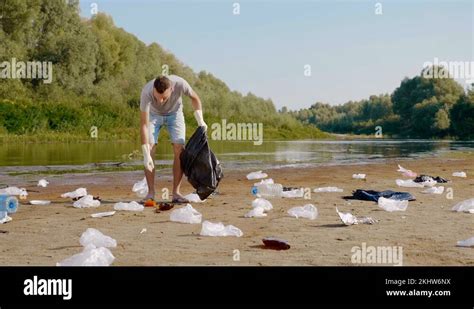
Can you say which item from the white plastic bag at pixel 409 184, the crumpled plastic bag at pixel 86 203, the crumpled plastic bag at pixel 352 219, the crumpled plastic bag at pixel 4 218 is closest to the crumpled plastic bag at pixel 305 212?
the crumpled plastic bag at pixel 352 219

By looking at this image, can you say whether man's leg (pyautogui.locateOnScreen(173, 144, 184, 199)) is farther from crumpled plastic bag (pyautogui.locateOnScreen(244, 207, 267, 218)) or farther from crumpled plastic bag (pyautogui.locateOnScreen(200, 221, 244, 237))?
crumpled plastic bag (pyautogui.locateOnScreen(200, 221, 244, 237))

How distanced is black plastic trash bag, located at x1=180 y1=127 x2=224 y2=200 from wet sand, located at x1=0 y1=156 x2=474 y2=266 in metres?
0.27

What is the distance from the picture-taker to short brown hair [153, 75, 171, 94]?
8.47 metres

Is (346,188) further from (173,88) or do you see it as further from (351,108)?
(351,108)

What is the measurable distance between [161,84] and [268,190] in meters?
2.83

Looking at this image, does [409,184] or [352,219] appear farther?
[409,184]

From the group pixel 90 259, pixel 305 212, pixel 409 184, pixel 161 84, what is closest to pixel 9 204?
pixel 161 84

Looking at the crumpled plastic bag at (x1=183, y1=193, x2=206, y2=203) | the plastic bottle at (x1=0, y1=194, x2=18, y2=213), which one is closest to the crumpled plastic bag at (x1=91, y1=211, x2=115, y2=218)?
the plastic bottle at (x1=0, y1=194, x2=18, y2=213)

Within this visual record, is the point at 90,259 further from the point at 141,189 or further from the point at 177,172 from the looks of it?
the point at 141,189

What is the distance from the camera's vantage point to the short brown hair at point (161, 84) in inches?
333

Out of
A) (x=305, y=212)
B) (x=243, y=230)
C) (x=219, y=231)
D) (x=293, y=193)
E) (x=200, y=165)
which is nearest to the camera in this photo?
(x=219, y=231)

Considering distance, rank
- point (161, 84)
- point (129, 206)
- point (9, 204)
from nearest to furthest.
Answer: point (9, 204) → point (129, 206) → point (161, 84)

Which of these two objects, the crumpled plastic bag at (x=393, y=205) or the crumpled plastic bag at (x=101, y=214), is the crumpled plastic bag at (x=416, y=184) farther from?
the crumpled plastic bag at (x=101, y=214)

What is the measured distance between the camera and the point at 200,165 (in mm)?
9148
